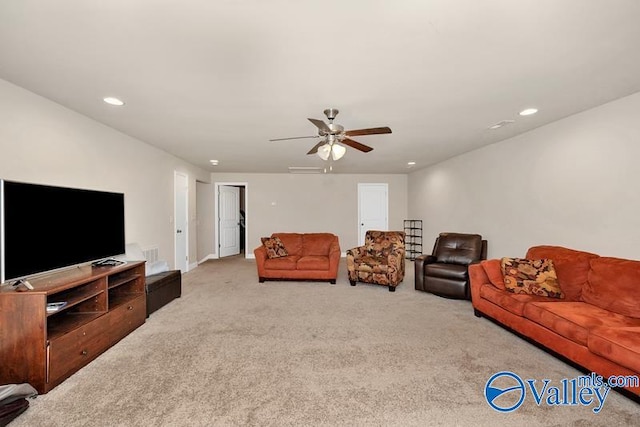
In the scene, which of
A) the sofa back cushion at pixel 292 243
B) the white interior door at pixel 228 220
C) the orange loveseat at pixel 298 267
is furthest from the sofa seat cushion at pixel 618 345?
the white interior door at pixel 228 220

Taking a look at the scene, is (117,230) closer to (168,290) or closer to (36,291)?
(168,290)

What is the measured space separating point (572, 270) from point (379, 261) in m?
2.50

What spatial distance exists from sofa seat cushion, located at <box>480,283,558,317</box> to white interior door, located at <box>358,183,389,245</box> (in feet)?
16.2

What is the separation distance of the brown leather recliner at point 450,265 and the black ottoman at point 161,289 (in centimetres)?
368

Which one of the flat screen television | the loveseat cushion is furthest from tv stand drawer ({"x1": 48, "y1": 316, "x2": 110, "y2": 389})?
the loveseat cushion

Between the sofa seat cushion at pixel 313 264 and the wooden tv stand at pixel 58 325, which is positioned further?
the sofa seat cushion at pixel 313 264

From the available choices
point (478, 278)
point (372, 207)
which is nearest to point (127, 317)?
point (478, 278)

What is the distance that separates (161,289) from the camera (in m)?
3.69

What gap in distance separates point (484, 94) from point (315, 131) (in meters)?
1.98

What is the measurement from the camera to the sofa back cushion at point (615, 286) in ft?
7.70

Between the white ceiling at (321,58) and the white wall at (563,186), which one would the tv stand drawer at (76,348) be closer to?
the white ceiling at (321,58)

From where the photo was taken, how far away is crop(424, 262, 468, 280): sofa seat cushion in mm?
4016

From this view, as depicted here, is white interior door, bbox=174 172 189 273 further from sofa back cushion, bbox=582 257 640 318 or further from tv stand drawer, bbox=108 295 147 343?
sofa back cushion, bbox=582 257 640 318

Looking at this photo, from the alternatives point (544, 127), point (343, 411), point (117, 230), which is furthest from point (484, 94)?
Result: point (117, 230)
